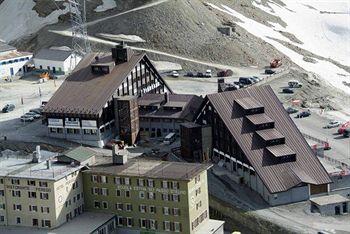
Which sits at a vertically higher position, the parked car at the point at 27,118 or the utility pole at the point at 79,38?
the utility pole at the point at 79,38

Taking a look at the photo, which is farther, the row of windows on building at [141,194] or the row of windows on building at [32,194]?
the row of windows on building at [32,194]

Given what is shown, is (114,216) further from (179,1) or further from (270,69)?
(179,1)

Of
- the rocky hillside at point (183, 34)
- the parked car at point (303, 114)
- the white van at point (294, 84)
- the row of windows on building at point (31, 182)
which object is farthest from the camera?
the rocky hillside at point (183, 34)

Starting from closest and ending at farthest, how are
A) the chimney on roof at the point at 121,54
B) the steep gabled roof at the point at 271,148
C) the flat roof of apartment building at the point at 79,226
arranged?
the flat roof of apartment building at the point at 79,226 < the steep gabled roof at the point at 271,148 < the chimney on roof at the point at 121,54

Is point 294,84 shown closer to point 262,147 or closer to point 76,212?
point 262,147

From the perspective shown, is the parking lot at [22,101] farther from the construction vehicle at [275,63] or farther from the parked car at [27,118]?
the construction vehicle at [275,63]

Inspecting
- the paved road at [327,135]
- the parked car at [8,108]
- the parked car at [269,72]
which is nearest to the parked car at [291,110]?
the paved road at [327,135]
